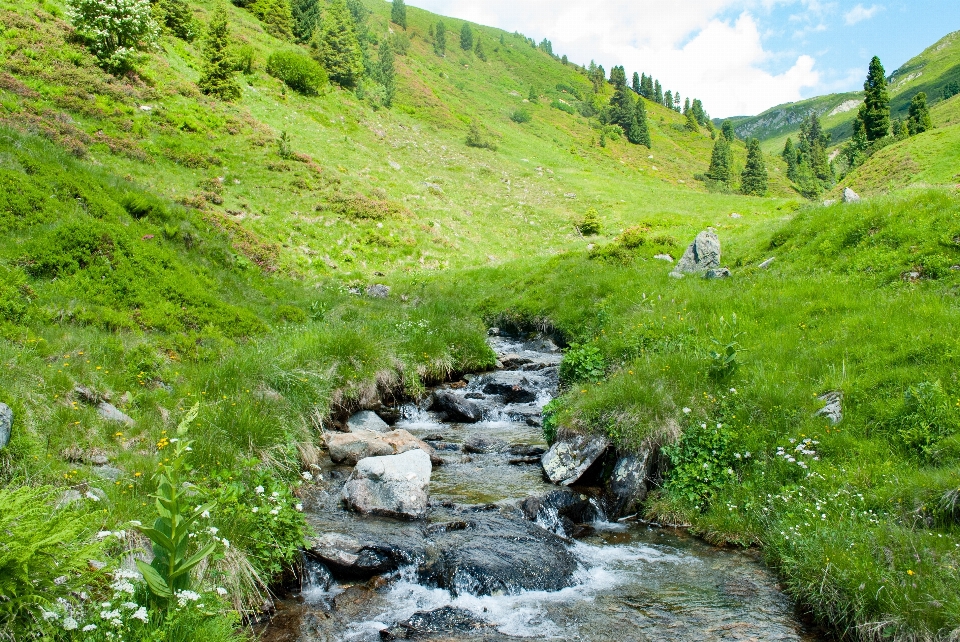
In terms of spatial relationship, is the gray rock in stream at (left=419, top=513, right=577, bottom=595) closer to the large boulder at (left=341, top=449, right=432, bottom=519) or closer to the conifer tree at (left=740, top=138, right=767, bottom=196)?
the large boulder at (left=341, top=449, right=432, bottom=519)

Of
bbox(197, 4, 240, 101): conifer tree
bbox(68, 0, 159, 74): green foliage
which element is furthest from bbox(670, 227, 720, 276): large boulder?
bbox(197, 4, 240, 101): conifer tree

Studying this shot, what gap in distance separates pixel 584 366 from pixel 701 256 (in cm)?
957

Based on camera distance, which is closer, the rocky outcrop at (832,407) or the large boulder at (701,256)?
the rocky outcrop at (832,407)

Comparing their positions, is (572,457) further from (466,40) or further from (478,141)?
(466,40)

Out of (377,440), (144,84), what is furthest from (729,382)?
(144,84)

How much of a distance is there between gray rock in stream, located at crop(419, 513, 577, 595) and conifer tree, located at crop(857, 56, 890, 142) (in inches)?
3371

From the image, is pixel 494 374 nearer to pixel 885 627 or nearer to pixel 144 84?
pixel 885 627

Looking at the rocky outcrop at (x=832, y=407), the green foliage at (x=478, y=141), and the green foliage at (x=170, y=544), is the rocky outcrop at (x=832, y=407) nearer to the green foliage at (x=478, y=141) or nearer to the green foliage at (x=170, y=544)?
the green foliage at (x=170, y=544)

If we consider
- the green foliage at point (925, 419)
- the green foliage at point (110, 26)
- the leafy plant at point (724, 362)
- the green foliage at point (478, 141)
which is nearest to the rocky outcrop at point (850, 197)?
the leafy plant at point (724, 362)

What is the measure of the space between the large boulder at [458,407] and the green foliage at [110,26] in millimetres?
31105

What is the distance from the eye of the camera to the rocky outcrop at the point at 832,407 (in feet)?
27.2

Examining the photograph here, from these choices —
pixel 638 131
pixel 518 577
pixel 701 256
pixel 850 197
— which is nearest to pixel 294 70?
pixel 701 256

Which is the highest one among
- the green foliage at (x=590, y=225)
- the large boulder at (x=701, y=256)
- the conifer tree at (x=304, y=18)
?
the conifer tree at (x=304, y=18)

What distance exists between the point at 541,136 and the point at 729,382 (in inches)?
3802
